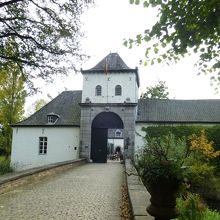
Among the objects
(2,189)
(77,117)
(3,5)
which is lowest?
(2,189)

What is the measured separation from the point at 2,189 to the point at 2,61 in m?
5.56

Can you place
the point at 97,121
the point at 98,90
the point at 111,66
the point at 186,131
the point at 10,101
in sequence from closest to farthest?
the point at 186,131 < the point at 97,121 < the point at 98,90 < the point at 111,66 < the point at 10,101

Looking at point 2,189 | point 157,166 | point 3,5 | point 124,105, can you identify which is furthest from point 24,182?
point 124,105

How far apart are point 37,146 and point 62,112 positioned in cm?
388

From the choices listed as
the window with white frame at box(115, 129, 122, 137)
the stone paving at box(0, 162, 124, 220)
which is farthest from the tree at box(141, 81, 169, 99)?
the stone paving at box(0, 162, 124, 220)

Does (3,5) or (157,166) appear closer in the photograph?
(157,166)

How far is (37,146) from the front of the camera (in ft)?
96.0

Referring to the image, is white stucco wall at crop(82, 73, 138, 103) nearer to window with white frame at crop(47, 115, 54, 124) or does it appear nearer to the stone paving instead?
window with white frame at crop(47, 115, 54, 124)

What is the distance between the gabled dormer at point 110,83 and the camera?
28.2 metres

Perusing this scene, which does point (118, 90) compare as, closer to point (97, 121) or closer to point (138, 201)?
point (97, 121)

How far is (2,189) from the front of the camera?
9.45m

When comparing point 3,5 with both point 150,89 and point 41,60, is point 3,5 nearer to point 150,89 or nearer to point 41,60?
point 41,60

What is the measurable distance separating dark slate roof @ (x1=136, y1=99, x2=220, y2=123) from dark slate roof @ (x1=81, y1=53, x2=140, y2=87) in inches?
150

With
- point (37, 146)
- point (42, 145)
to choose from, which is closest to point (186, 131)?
point (42, 145)
